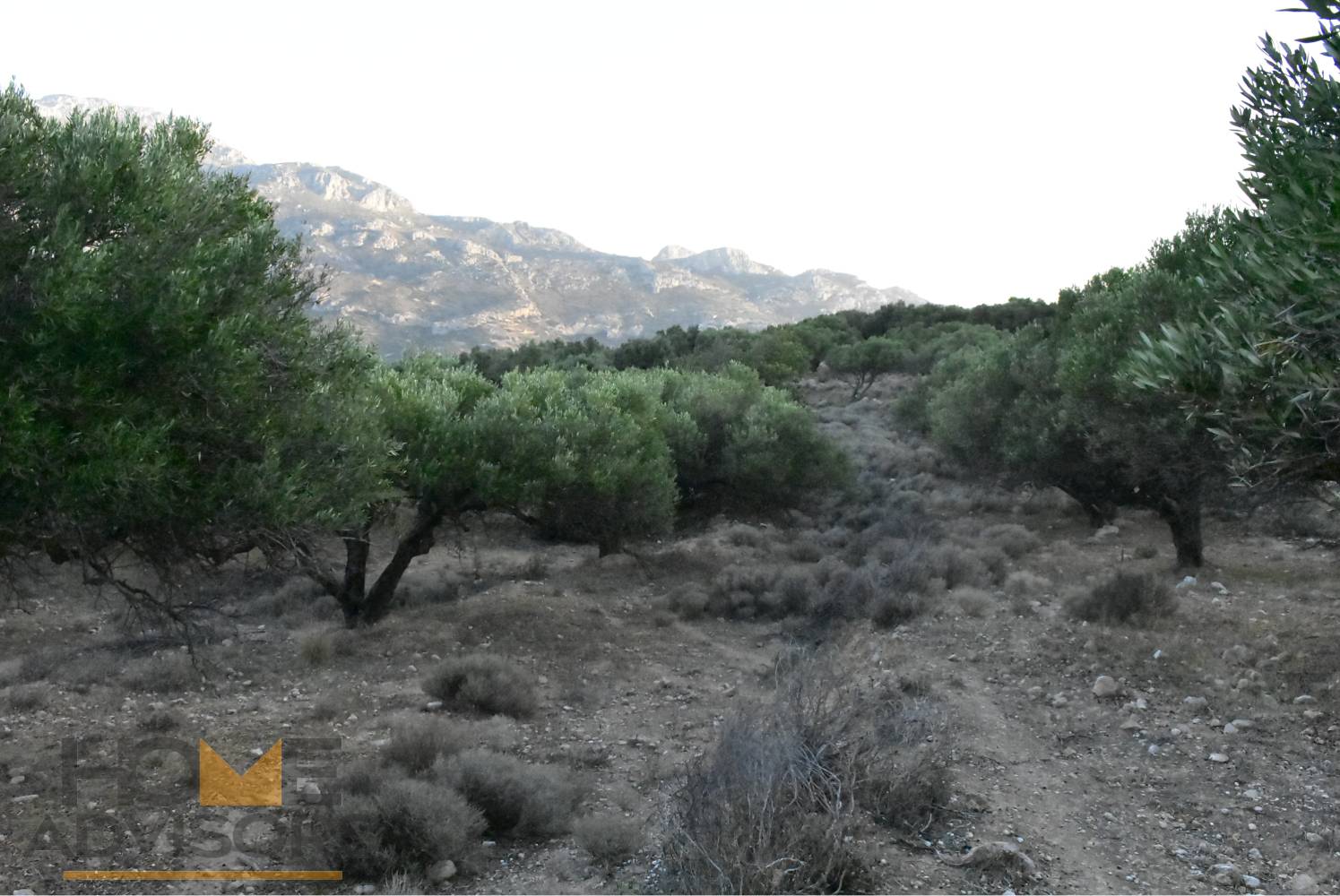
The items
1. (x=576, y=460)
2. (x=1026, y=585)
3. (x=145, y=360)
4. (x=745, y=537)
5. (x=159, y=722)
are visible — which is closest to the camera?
(x=145, y=360)

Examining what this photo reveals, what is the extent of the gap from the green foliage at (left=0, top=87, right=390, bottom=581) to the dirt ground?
1960 millimetres

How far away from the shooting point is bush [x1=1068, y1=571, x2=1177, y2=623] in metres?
13.5

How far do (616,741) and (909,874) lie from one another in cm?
490

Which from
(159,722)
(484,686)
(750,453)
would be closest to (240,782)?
(159,722)

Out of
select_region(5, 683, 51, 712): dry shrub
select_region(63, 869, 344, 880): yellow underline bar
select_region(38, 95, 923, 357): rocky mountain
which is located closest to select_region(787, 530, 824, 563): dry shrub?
select_region(5, 683, 51, 712): dry shrub

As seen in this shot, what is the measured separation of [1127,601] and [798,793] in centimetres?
906

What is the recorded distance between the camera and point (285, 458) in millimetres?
8141

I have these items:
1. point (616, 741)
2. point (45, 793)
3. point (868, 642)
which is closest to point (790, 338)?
point (868, 642)

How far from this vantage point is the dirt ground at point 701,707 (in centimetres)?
729

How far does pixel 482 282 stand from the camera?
410ft

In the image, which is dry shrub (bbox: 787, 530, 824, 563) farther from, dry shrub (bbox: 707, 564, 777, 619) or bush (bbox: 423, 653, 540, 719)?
bush (bbox: 423, 653, 540, 719)

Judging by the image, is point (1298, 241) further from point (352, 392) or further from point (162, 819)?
point (162, 819)

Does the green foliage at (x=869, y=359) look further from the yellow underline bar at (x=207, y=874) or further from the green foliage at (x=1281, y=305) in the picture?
the yellow underline bar at (x=207, y=874)

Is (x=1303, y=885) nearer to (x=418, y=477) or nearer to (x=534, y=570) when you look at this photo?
(x=418, y=477)
